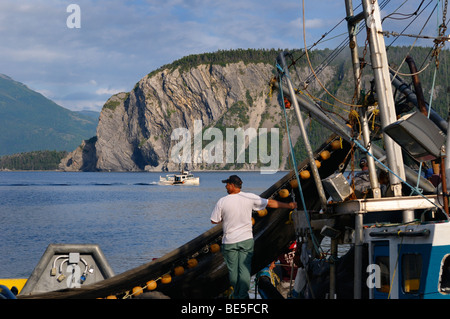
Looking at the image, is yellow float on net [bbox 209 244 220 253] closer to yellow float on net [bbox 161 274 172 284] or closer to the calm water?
yellow float on net [bbox 161 274 172 284]

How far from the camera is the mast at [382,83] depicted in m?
9.98

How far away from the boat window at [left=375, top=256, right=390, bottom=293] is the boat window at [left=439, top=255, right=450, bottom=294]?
0.86 meters

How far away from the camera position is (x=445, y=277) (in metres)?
7.55

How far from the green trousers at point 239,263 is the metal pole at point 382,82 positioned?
281 centimetres

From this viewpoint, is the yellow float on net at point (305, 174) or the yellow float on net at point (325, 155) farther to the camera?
the yellow float on net at point (325, 155)

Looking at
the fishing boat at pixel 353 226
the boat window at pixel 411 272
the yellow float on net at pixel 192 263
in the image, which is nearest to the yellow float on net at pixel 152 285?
the fishing boat at pixel 353 226

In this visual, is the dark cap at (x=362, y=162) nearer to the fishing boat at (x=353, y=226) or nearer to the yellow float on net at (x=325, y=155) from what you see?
the fishing boat at (x=353, y=226)

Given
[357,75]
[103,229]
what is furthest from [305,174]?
[103,229]

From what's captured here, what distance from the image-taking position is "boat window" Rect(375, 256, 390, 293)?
8.23m

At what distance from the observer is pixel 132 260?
37.4 m

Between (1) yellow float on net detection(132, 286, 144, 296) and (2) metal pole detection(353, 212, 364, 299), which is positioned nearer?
(2) metal pole detection(353, 212, 364, 299)

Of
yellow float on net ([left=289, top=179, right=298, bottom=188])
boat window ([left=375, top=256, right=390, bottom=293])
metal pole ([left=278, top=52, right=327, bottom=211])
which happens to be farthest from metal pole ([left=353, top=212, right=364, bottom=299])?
yellow float on net ([left=289, top=179, right=298, bottom=188])
